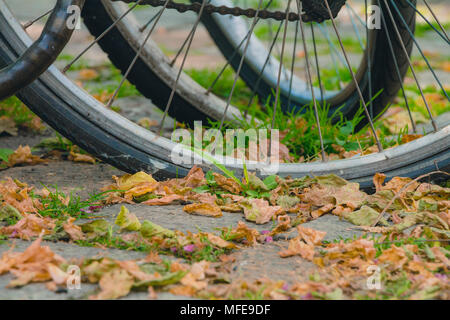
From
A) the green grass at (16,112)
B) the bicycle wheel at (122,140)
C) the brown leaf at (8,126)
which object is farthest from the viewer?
the green grass at (16,112)

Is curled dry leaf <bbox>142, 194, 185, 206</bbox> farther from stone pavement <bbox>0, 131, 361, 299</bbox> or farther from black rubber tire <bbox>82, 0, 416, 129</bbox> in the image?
black rubber tire <bbox>82, 0, 416, 129</bbox>

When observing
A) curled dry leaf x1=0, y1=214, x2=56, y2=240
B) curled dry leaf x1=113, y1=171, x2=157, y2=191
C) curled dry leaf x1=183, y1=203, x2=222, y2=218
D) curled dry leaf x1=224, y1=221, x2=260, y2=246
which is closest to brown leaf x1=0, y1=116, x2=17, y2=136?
curled dry leaf x1=113, y1=171, x2=157, y2=191

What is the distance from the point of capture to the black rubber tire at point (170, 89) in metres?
1.94

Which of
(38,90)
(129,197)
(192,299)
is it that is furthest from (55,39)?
(192,299)

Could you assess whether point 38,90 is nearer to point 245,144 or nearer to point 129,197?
point 129,197

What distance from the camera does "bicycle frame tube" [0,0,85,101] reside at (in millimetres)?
1414

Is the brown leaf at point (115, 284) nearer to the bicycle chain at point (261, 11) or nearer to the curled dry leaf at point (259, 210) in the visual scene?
the curled dry leaf at point (259, 210)

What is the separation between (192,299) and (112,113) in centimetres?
73

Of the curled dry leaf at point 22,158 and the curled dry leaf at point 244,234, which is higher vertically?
the curled dry leaf at point 22,158

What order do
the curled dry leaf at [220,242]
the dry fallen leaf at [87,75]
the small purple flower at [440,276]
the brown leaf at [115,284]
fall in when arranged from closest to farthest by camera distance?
the brown leaf at [115,284]
the small purple flower at [440,276]
the curled dry leaf at [220,242]
the dry fallen leaf at [87,75]

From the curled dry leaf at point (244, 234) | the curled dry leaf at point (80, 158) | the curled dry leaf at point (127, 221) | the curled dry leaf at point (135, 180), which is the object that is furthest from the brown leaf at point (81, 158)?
the curled dry leaf at point (244, 234)

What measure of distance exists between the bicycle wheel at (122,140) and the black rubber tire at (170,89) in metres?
0.38

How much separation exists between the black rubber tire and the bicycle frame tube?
0.51 m
